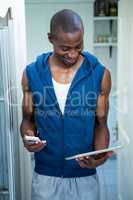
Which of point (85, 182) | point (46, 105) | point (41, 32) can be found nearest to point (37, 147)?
point (46, 105)

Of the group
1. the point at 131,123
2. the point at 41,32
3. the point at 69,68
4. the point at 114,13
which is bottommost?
the point at 131,123

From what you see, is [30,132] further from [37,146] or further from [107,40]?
[107,40]

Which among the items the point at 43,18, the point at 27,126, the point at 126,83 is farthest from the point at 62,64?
the point at 43,18

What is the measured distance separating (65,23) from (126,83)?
938mm

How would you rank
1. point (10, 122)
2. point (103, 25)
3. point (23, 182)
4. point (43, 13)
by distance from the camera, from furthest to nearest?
→ point (103, 25), point (43, 13), point (23, 182), point (10, 122)

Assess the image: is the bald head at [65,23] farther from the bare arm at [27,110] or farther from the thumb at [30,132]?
the thumb at [30,132]

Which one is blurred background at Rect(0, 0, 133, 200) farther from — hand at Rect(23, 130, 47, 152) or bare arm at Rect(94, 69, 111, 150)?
bare arm at Rect(94, 69, 111, 150)

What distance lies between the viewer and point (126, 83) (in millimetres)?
2002

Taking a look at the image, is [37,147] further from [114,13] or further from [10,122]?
[114,13]

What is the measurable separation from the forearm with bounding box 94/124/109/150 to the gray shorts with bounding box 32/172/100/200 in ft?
0.53

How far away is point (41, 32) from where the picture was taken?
2760 mm

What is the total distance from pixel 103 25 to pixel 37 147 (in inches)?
78.9

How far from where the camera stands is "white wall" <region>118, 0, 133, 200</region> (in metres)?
1.89

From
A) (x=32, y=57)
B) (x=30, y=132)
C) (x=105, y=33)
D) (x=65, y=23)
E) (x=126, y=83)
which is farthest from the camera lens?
(x=105, y=33)
